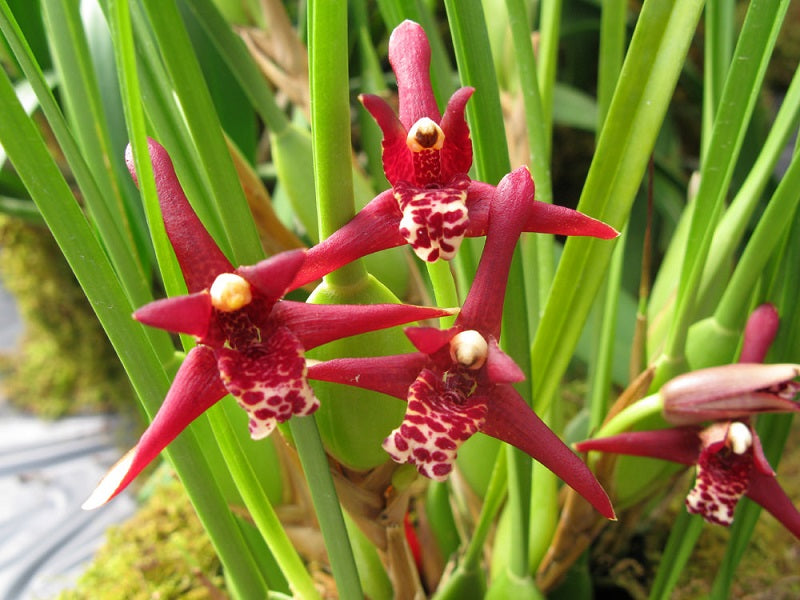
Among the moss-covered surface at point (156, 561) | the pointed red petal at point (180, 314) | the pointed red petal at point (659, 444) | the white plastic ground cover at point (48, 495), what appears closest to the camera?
the pointed red petal at point (180, 314)

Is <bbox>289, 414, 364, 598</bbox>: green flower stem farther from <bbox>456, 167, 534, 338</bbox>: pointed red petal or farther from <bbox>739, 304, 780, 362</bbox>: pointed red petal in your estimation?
<bbox>739, 304, 780, 362</bbox>: pointed red petal

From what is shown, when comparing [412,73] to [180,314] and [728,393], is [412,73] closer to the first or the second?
[180,314]

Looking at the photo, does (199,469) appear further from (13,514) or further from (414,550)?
(13,514)

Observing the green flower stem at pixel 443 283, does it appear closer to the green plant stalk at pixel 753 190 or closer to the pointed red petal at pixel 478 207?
the pointed red petal at pixel 478 207

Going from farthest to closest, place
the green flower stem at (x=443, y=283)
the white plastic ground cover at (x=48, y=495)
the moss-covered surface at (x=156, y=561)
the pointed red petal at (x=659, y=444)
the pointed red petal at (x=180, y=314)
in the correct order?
the white plastic ground cover at (x=48, y=495), the moss-covered surface at (x=156, y=561), the pointed red petal at (x=659, y=444), the green flower stem at (x=443, y=283), the pointed red petal at (x=180, y=314)

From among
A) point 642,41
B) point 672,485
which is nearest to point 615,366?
point 672,485

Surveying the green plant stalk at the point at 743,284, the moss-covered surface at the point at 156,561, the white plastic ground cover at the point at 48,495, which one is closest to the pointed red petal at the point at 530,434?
the green plant stalk at the point at 743,284
